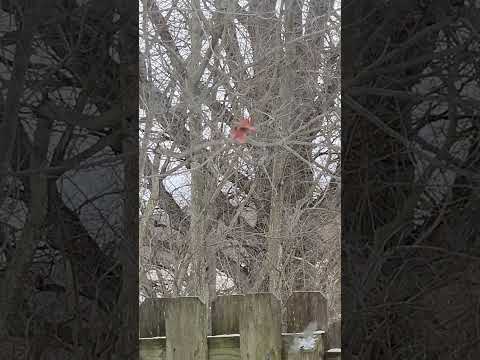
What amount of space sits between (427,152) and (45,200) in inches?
20.2

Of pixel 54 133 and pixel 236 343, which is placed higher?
pixel 54 133

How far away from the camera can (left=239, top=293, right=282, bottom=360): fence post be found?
5.22ft

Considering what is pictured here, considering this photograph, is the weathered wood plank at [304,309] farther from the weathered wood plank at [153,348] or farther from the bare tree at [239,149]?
the weathered wood plank at [153,348]

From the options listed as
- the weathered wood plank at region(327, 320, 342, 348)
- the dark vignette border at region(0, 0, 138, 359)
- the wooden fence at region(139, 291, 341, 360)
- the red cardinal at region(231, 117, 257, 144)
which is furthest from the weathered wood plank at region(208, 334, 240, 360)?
the dark vignette border at region(0, 0, 138, 359)

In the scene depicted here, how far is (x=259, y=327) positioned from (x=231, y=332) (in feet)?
0.28

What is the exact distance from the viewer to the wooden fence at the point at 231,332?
5.26 ft

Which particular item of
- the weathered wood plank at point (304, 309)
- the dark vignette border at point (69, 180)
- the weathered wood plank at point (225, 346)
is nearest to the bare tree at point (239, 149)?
the weathered wood plank at point (304, 309)

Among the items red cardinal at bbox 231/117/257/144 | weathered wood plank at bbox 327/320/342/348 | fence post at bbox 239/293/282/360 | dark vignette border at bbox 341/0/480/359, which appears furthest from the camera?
red cardinal at bbox 231/117/257/144

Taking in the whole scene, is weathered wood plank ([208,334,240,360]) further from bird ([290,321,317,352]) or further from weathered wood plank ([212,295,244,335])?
bird ([290,321,317,352])

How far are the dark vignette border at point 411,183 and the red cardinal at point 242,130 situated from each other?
3.70 ft

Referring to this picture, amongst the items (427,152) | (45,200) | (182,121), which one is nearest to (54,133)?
(45,200)

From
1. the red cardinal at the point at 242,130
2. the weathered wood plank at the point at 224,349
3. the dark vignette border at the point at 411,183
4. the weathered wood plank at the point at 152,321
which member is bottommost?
the weathered wood plank at the point at 224,349

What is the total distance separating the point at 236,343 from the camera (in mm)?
1608

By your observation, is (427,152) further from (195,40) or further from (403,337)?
(195,40)
